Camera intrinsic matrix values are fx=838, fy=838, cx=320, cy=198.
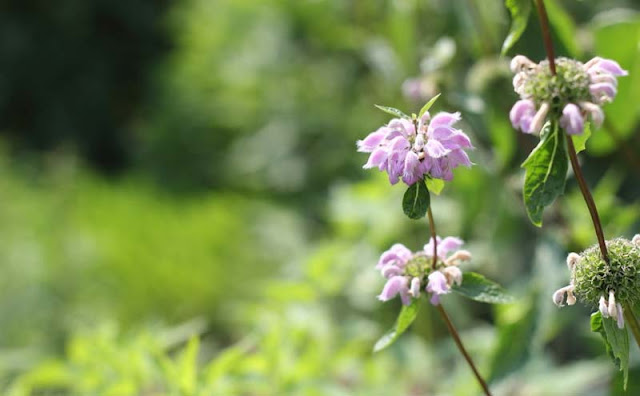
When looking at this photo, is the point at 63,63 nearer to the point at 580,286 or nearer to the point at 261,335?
the point at 261,335

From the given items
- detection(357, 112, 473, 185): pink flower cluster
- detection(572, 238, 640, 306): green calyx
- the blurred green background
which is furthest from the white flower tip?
the blurred green background

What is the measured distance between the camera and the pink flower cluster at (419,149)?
26.3 inches

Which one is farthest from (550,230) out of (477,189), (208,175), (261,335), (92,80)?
(92,80)

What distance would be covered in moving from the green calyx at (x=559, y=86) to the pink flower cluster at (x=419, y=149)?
64 millimetres

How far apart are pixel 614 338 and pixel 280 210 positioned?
7.01 feet

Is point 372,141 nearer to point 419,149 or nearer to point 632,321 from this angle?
point 419,149

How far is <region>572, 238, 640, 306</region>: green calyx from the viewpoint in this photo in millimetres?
682

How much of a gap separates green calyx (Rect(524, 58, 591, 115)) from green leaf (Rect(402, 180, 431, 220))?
0.11 meters

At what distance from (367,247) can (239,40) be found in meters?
1.56

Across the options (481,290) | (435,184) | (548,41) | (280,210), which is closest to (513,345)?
(481,290)

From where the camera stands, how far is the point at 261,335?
129cm

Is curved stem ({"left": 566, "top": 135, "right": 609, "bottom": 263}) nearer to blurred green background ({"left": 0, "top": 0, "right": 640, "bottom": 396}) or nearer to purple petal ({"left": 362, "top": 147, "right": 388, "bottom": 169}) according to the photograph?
purple petal ({"left": 362, "top": 147, "right": 388, "bottom": 169})

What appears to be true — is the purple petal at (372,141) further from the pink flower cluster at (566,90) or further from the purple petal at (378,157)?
the pink flower cluster at (566,90)

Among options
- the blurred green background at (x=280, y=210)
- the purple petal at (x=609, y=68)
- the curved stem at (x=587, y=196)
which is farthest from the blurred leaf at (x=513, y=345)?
the purple petal at (x=609, y=68)
